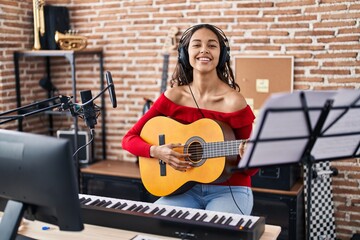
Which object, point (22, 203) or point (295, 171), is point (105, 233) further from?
point (295, 171)

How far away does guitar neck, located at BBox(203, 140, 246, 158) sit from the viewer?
2.31 m

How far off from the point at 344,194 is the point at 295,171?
435mm

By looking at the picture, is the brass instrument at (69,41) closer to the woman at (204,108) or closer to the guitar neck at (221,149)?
the woman at (204,108)

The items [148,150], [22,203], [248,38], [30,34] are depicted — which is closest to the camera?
[22,203]

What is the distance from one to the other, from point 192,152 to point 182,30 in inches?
69.4

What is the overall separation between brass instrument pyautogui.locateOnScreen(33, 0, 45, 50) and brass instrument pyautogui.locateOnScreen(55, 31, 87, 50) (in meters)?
0.16

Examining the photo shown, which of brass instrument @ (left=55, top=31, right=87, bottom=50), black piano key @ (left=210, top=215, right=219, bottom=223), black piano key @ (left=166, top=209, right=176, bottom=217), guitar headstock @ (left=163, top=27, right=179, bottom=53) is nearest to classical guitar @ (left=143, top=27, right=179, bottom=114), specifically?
guitar headstock @ (left=163, top=27, right=179, bottom=53)

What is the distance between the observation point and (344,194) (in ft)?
11.8

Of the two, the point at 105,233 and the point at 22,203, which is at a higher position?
the point at 22,203

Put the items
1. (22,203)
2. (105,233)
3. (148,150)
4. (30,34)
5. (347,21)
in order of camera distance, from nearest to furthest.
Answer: (22,203) → (105,233) → (148,150) → (347,21) → (30,34)

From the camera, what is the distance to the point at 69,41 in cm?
411

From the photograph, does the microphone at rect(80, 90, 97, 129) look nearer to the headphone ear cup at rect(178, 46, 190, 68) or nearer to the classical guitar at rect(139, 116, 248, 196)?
the classical guitar at rect(139, 116, 248, 196)

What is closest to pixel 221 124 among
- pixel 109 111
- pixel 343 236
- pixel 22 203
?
pixel 22 203

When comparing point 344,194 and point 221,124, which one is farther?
point 344,194
